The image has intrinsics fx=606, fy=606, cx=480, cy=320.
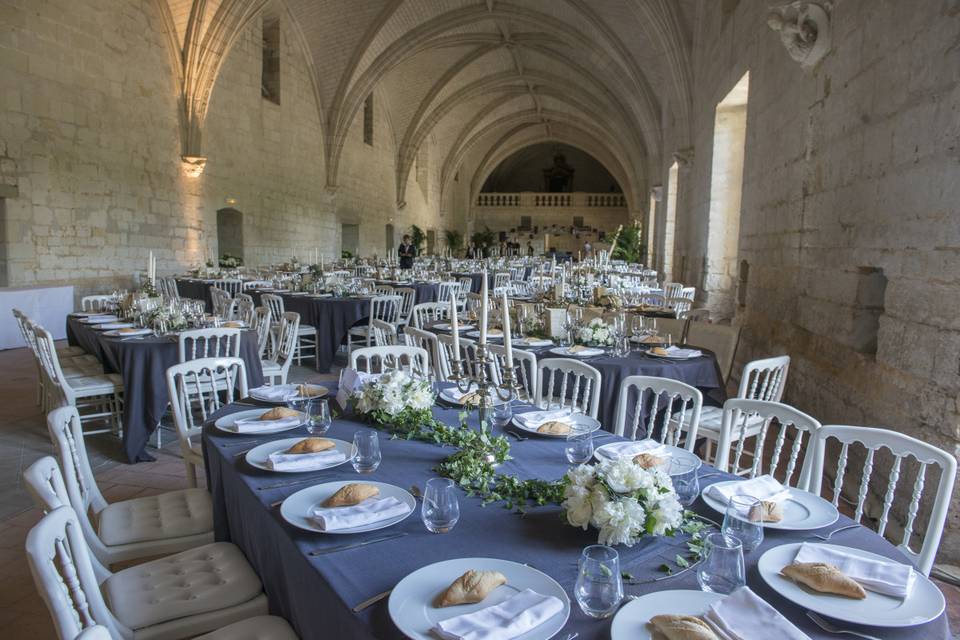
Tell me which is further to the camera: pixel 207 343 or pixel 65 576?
pixel 207 343

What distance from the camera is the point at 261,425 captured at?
2.29 metres

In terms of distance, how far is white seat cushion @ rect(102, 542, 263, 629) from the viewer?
1.73 meters

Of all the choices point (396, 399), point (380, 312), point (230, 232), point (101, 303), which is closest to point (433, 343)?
point (396, 399)

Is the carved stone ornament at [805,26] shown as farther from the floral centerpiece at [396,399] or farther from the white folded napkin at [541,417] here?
the floral centerpiece at [396,399]

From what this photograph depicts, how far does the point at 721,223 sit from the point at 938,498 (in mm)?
7087

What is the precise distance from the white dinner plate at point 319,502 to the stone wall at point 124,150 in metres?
9.10

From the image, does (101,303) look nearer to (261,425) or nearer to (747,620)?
(261,425)

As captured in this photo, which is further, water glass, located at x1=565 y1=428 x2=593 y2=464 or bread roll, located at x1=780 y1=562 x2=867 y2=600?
water glass, located at x1=565 y1=428 x2=593 y2=464

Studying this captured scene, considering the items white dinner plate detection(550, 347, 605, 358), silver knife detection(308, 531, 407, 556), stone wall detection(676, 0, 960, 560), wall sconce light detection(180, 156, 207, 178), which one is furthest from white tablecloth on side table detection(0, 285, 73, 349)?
stone wall detection(676, 0, 960, 560)

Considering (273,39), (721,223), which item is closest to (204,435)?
(721,223)

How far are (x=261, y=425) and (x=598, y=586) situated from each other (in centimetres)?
155

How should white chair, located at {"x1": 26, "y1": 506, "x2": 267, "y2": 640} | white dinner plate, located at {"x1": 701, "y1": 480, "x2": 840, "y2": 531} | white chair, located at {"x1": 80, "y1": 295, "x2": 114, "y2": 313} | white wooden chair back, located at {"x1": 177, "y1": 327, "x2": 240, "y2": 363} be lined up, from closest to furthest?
white chair, located at {"x1": 26, "y1": 506, "x2": 267, "y2": 640} < white dinner plate, located at {"x1": 701, "y1": 480, "x2": 840, "y2": 531} < white wooden chair back, located at {"x1": 177, "y1": 327, "x2": 240, "y2": 363} < white chair, located at {"x1": 80, "y1": 295, "x2": 114, "y2": 313}

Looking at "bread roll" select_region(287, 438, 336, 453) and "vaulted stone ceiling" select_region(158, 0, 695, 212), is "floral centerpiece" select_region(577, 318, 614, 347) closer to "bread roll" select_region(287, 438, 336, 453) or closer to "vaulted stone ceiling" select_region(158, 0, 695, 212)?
"bread roll" select_region(287, 438, 336, 453)

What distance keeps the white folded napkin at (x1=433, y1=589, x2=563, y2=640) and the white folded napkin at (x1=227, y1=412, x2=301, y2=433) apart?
135 centimetres
